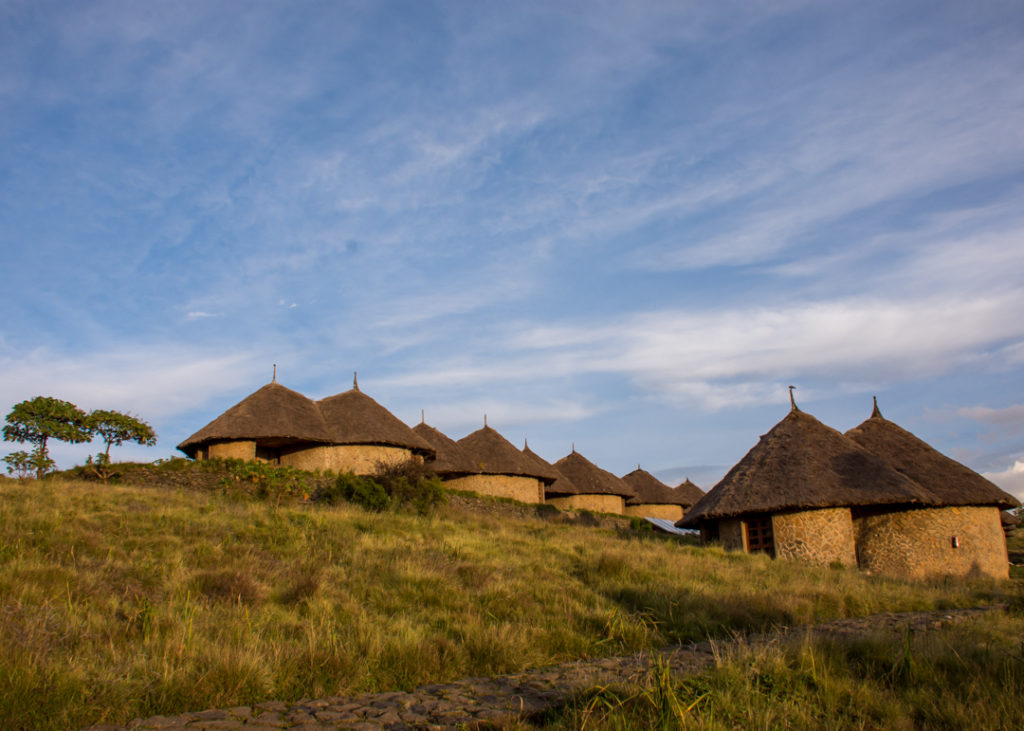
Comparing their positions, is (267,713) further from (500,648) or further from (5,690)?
(500,648)

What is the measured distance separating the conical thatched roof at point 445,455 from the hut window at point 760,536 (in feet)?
47.0

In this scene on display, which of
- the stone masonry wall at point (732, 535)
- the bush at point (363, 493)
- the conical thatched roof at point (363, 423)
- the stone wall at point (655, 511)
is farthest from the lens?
the stone wall at point (655, 511)

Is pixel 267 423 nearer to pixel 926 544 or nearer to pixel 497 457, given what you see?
pixel 497 457

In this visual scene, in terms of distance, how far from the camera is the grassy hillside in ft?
20.6

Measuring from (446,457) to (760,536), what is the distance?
648 inches

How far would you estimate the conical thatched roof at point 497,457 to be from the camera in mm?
32719

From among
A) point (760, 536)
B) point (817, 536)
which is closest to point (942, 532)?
point (817, 536)

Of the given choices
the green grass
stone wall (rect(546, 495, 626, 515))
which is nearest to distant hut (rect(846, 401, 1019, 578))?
the green grass

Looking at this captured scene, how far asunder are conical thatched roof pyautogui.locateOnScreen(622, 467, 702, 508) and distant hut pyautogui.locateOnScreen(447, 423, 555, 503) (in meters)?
10.4

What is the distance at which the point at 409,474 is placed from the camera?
21844 millimetres

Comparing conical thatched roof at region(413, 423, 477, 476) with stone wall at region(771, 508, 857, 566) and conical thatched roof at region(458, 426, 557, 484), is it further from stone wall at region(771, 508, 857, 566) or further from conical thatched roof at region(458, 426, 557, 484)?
stone wall at region(771, 508, 857, 566)

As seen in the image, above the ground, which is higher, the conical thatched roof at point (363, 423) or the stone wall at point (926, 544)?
the conical thatched roof at point (363, 423)

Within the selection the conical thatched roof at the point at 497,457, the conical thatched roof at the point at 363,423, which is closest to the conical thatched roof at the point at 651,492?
the conical thatched roof at the point at 497,457

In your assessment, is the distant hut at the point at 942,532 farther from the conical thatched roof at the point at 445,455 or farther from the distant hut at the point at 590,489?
the distant hut at the point at 590,489
